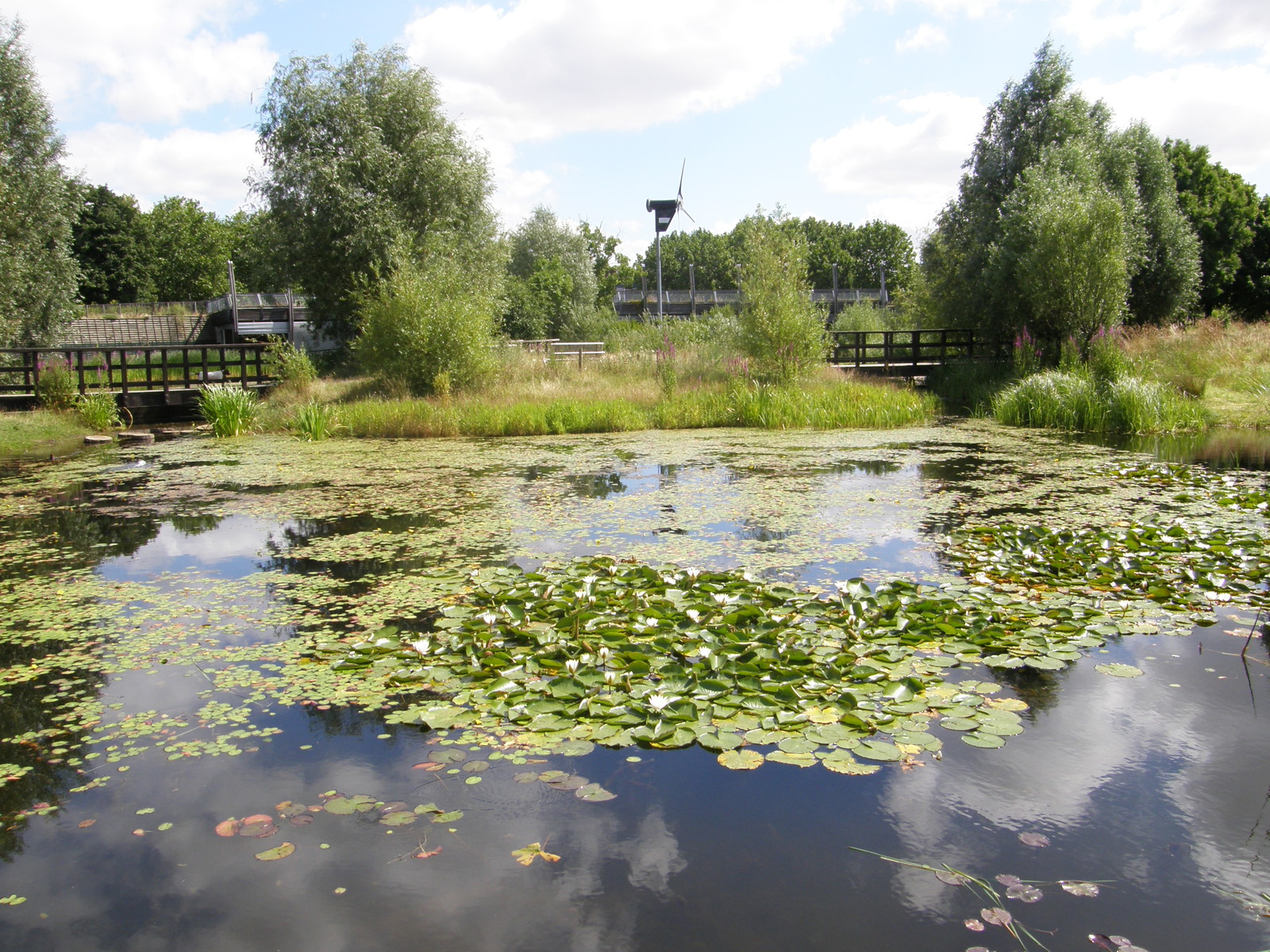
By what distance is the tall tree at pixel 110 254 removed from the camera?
150ft

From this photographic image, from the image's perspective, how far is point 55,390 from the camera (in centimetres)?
1543

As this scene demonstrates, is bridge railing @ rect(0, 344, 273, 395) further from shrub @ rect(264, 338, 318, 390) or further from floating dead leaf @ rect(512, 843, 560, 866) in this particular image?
floating dead leaf @ rect(512, 843, 560, 866)

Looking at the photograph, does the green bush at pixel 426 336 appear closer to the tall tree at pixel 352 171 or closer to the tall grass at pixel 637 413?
the tall grass at pixel 637 413

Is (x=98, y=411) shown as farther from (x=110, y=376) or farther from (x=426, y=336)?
(x=426, y=336)

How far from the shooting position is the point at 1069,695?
338cm

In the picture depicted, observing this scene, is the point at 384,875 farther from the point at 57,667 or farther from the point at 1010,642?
the point at 1010,642

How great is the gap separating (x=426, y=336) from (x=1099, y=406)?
11.4 metres

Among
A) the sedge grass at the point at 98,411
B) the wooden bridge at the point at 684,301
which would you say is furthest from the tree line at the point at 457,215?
the wooden bridge at the point at 684,301

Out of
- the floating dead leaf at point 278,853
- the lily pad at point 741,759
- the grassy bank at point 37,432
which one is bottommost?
the floating dead leaf at point 278,853

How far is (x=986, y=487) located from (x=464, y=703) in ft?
19.8

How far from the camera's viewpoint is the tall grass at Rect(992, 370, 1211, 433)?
12.5 metres

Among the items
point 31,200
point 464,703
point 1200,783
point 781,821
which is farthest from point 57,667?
point 31,200

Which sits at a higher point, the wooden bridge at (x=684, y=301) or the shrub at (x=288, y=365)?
the wooden bridge at (x=684, y=301)

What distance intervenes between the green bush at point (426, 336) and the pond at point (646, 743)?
32.9ft
